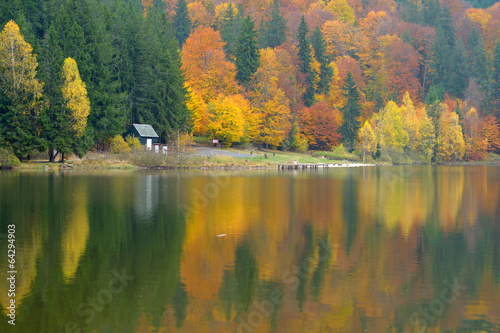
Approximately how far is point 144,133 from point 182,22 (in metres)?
66.7

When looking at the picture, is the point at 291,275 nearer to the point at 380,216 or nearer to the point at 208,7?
the point at 380,216

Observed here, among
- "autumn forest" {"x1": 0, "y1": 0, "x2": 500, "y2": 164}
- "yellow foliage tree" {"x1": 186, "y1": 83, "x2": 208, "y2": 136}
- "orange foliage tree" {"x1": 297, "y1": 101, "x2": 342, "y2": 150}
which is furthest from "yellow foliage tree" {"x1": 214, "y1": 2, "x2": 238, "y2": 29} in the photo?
"yellow foliage tree" {"x1": 186, "y1": 83, "x2": 208, "y2": 136}

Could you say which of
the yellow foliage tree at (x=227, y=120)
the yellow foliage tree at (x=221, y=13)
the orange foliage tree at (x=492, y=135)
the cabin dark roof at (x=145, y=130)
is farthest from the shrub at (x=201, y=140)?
the orange foliage tree at (x=492, y=135)

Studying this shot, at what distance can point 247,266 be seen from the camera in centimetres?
1681

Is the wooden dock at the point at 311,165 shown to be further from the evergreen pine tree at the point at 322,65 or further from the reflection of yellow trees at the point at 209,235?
the reflection of yellow trees at the point at 209,235

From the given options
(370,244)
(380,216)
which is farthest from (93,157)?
(370,244)

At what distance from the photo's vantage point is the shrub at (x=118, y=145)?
67500mm

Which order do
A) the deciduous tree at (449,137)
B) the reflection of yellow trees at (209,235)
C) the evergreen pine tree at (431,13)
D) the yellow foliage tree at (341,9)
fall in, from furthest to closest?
the evergreen pine tree at (431,13) → the yellow foliage tree at (341,9) → the deciduous tree at (449,137) → the reflection of yellow trees at (209,235)

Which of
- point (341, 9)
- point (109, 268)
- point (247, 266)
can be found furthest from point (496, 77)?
point (109, 268)

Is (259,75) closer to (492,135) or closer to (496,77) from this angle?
(492,135)

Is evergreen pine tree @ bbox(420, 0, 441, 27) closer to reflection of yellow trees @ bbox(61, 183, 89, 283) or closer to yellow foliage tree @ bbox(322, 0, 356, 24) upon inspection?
yellow foliage tree @ bbox(322, 0, 356, 24)

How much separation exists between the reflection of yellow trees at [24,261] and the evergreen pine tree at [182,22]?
372 feet

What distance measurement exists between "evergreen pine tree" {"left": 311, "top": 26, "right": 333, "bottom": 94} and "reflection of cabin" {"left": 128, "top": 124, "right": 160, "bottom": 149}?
53833 mm

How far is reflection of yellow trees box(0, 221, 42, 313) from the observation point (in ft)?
45.7
